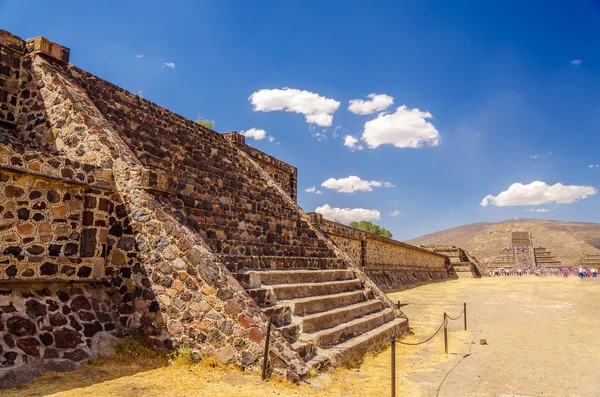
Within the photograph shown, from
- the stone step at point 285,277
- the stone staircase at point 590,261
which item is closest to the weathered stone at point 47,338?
the stone step at point 285,277

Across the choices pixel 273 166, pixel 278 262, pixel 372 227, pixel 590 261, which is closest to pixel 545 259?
pixel 590 261

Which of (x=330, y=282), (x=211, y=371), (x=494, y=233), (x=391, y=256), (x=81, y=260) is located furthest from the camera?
(x=494, y=233)

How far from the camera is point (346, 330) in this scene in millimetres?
7727

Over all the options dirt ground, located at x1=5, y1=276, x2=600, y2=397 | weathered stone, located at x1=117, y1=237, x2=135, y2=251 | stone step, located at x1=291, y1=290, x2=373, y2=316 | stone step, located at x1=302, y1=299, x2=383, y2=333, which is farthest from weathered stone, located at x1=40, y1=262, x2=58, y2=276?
stone step, located at x1=302, y1=299, x2=383, y2=333

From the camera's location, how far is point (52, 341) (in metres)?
5.47

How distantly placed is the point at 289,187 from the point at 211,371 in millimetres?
13686

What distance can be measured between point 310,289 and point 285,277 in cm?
57

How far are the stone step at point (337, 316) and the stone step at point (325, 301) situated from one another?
0.15m

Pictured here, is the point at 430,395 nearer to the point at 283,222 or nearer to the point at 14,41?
the point at 283,222

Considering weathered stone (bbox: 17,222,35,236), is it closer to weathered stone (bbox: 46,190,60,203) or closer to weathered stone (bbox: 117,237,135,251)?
weathered stone (bbox: 46,190,60,203)

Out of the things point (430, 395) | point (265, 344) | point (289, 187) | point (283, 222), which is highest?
point (289, 187)

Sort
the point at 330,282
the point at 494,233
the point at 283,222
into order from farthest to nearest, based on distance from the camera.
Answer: the point at 494,233, the point at 283,222, the point at 330,282

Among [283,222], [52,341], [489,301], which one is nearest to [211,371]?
[52,341]

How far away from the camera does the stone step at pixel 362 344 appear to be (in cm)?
662
